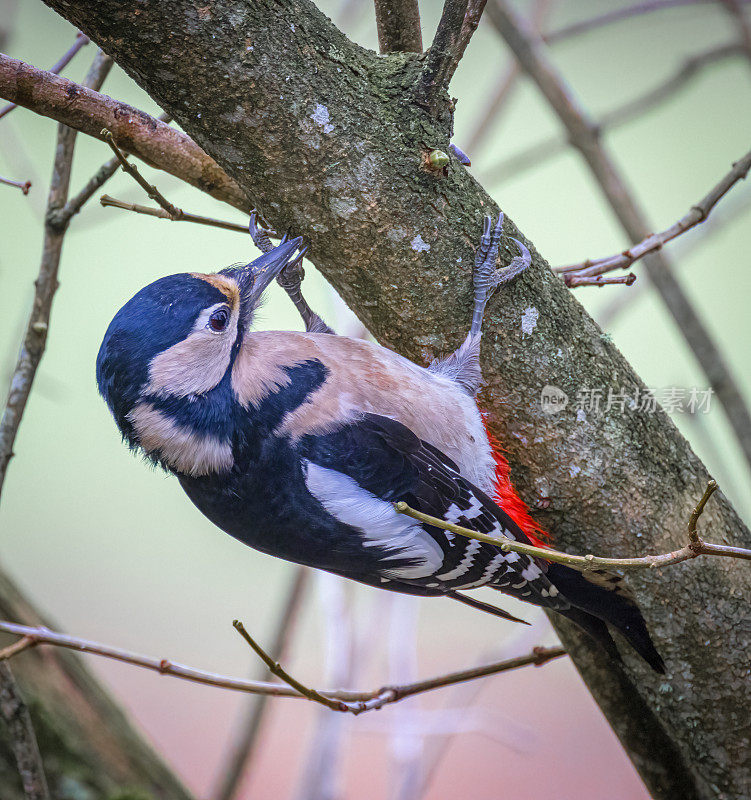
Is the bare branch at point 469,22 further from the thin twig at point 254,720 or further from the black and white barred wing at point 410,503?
the thin twig at point 254,720

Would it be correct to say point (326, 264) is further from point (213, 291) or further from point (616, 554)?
point (616, 554)

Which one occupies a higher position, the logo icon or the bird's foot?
the bird's foot

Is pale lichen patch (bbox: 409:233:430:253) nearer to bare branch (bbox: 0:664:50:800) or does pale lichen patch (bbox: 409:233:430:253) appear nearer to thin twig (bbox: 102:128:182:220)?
thin twig (bbox: 102:128:182:220)

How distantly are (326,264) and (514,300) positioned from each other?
1.15ft

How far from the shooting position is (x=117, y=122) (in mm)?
1509

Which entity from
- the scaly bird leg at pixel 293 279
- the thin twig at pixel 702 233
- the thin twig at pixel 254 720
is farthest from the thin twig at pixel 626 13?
the thin twig at pixel 254 720

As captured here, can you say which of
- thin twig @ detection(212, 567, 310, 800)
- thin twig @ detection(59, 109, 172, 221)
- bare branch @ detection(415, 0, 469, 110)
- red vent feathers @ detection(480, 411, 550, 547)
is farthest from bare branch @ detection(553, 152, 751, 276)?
thin twig @ detection(212, 567, 310, 800)

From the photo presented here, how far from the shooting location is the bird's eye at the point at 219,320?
1.46 meters

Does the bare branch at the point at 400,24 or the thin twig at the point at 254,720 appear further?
the thin twig at the point at 254,720

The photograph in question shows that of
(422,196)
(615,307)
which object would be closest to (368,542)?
(422,196)

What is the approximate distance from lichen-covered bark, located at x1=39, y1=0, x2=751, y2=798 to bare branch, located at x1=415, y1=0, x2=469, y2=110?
28 mm

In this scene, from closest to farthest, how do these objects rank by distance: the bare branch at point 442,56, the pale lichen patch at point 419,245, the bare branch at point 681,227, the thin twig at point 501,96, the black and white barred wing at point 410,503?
1. the bare branch at point 442,56
2. the pale lichen patch at point 419,245
3. the black and white barred wing at point 410,503
4. the bare branch at point 681,227
5. the thin twig at point 501,96

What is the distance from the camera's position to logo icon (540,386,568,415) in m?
1.42

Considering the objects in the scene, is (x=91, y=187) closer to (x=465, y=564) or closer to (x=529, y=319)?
(x=529, y=319)
